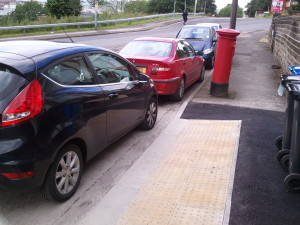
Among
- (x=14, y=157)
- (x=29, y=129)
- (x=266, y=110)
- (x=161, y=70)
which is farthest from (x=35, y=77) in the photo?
(x=266, y=110)

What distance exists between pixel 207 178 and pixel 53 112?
2095 millimetres

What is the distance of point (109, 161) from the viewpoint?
4.64m

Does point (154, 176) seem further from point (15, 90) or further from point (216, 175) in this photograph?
point (15, 90)

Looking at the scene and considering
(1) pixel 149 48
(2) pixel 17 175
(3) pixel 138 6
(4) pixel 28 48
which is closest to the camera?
(2) pixel 17 175

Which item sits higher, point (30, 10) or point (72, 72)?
point (30, 10)

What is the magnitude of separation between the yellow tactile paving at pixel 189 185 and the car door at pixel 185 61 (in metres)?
2.65

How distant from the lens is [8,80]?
9.98ft

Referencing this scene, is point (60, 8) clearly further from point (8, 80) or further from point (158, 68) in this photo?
point (8, 80)

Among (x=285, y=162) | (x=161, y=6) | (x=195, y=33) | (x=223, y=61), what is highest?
(x=161, y=6)

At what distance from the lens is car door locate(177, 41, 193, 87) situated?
7.89 metres

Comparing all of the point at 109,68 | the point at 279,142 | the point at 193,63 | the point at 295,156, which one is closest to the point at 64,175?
the point at 109,68

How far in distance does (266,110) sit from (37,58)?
529cm

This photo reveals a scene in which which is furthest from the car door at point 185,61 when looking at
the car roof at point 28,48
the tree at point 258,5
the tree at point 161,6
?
the tree at point 258,5

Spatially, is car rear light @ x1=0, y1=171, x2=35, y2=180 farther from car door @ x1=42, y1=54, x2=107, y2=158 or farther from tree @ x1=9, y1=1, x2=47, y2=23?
tree @ x1=9, y1=1, x2=47, y2=23
